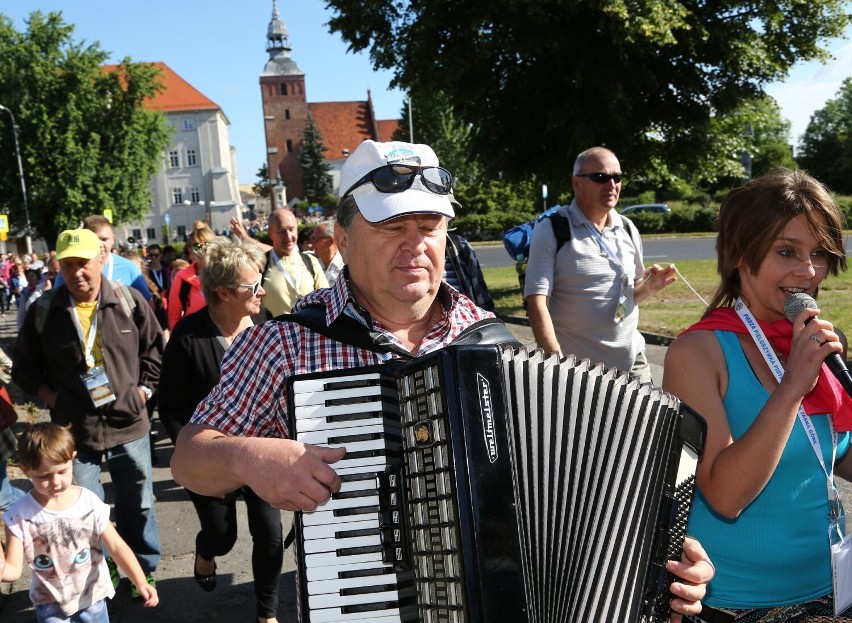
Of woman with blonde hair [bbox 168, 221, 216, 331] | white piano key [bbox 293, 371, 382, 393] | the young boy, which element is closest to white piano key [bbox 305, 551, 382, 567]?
white piano key [bbox 293, 371, 382, 393]

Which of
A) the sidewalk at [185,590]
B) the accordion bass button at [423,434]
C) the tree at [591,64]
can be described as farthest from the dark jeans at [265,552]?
the tree at [591,64]

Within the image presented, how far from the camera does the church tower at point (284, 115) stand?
A: 96.7 metres

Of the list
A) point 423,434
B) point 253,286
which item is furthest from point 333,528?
point 253,286

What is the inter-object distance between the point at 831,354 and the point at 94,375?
3.74m

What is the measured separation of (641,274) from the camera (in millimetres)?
4652

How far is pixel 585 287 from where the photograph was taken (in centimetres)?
434

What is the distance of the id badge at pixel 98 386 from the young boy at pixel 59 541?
629mm

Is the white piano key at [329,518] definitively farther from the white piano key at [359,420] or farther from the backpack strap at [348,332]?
the backpack strap at [348,332]

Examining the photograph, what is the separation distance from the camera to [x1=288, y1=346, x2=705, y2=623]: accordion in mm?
1485

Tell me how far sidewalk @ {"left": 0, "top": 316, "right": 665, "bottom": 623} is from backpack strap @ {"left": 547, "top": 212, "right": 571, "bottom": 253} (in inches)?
102

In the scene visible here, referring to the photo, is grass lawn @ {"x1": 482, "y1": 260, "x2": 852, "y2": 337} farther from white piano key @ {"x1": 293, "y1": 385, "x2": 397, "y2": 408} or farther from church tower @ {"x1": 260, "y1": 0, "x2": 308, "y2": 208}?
church tower @ {"x1": 260, "y1": 0, "x2": 308, "y2": 208}

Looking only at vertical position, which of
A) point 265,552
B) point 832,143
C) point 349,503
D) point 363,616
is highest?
point 832,143

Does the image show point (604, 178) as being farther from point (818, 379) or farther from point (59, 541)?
point (59, 541)

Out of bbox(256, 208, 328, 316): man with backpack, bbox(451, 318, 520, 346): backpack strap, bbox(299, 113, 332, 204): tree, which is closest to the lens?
bbox(451, 318, 520, 346): backpack strap
